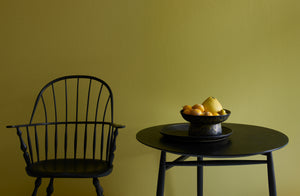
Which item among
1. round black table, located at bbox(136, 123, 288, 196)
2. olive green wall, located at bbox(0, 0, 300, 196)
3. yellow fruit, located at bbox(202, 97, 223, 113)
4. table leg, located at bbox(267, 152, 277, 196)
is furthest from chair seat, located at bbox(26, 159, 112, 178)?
table leg, located at bbox(267, 152, 277, 196)

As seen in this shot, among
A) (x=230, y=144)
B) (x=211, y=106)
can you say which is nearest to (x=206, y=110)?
(x=211, y=106)

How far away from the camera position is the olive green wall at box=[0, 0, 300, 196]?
7.57 feet

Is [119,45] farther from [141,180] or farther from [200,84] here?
[141,180]

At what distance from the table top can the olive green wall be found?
23.4 inches

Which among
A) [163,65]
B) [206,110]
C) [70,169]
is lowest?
[70,169]

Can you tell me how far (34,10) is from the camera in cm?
235

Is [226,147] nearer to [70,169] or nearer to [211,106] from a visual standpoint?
[211,106]

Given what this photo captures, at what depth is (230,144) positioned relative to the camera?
1.50 meters

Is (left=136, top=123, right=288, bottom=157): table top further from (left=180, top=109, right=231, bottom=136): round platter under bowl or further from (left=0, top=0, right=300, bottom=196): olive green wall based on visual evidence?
(left=0, top=0, right=300, bottom=196): olive green wall

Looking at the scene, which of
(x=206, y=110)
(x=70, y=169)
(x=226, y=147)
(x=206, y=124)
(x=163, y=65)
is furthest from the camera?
(x=163, y=65)

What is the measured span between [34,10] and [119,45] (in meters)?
0.72

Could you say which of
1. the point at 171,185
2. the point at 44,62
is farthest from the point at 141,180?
the point at 44,62

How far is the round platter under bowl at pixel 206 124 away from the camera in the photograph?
1526 millimetres

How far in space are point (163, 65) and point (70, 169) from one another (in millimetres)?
1063
